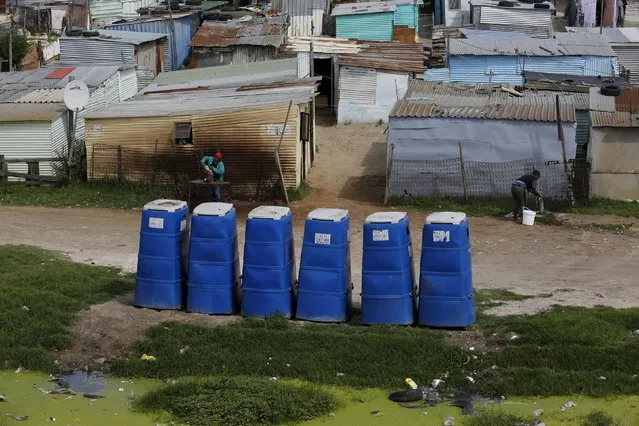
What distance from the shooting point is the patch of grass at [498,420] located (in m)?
11.0

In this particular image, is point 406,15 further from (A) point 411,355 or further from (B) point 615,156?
(A) point 411,355

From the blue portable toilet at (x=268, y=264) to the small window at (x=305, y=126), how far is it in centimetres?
1202

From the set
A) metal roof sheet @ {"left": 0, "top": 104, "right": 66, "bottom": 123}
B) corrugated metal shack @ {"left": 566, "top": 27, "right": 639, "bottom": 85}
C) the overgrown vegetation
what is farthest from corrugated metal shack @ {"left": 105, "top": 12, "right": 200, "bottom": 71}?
the overgrown vegetation

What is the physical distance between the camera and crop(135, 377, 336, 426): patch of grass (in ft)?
37.0

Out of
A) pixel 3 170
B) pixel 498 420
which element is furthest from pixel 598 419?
pixel 3 170

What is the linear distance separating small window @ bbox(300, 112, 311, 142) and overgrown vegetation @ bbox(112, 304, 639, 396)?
12.7m

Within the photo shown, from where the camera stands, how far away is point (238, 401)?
1141 cm

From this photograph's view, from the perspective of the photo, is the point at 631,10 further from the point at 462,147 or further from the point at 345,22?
the point at 462,147

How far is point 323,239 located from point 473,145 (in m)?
11.6

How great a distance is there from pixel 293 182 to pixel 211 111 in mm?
2491

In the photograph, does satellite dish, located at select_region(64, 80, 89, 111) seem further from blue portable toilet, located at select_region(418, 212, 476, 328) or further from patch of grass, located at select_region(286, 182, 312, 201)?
blue portable toilet, located at select_region(418, 212, 476, 328)

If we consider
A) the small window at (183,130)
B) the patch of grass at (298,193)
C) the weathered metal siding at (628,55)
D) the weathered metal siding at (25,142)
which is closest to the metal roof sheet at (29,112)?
the weathered metal siding at (25,142)

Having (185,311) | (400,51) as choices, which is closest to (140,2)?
(400,51)

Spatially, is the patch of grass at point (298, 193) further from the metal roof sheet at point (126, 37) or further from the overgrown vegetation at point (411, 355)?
the metal roof sheet at point (126, 37)
